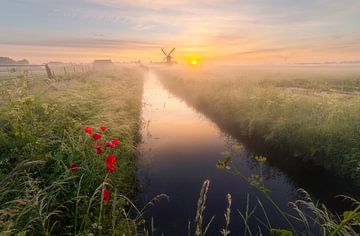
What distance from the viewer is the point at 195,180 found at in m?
8.11

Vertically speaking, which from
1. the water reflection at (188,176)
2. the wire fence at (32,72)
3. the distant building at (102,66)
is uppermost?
the wire fence at (32,72)

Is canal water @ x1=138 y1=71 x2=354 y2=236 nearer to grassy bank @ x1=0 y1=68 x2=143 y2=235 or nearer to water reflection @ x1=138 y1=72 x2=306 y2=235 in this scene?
water reflection @ x1=138 y1=72 x2=306 y2=235

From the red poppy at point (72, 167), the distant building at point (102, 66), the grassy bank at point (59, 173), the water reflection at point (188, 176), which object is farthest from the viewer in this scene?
the distant building at point (102, 66)

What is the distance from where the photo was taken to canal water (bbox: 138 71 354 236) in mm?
6211

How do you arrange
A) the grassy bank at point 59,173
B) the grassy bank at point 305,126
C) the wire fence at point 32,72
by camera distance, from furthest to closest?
the wire fence at point 32,72, the grassy bank at point 305,126, the grassy bank at point 59,173

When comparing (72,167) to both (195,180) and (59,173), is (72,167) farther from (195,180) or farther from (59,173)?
(195,180)

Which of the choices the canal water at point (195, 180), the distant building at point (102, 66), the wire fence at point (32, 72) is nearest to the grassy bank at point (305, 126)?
the canal water at point (195, 180)

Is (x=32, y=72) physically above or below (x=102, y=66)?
above

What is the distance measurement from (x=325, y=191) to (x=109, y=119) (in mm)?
7075

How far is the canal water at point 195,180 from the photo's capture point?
621 cm

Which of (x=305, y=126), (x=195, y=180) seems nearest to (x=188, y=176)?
(x=195, y=180)

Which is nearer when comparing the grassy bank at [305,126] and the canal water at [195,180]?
the canal water at [195,180]

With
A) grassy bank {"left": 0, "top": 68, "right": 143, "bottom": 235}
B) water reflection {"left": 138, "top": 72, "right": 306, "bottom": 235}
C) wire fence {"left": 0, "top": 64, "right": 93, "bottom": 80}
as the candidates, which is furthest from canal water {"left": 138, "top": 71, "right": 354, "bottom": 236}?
wire fence {"left": 0, "top": 64, "right": 93, "bottom": 80}

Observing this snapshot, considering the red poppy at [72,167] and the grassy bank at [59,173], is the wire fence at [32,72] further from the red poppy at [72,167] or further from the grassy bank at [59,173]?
the red poppy at [72,167]
